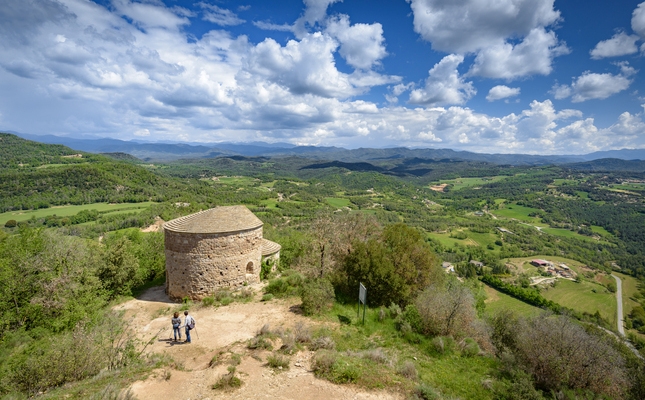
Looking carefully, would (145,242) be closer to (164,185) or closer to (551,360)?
(551,360)

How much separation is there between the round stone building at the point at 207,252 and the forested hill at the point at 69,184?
7254cm

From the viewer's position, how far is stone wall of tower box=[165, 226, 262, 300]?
1575cm

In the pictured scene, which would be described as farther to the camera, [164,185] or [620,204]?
[620,204]

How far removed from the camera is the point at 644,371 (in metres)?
9.12

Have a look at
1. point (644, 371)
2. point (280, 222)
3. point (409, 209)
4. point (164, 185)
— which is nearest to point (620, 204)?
point (409, 209)

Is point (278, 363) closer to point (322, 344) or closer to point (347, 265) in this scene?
point (322, 344)

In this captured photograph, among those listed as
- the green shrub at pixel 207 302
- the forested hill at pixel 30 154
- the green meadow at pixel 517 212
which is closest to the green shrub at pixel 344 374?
the green shrub at pixel 207 302

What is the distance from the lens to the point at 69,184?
79.6 metres

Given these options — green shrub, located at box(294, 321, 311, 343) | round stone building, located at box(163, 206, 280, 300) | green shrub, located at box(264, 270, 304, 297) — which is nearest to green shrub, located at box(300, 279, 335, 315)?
green shrub, located at box(294, 321, 311, 343)

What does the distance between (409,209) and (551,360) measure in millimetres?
119097

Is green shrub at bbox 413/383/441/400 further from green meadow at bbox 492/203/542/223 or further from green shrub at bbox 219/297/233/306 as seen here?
green meadow at bbox 492/203/542/223

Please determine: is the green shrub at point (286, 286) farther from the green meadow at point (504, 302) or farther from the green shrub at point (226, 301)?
the green meadow at point (504, 302)

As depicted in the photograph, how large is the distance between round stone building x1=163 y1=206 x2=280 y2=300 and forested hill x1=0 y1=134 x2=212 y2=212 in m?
72.5

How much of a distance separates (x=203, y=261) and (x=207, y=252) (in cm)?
56
